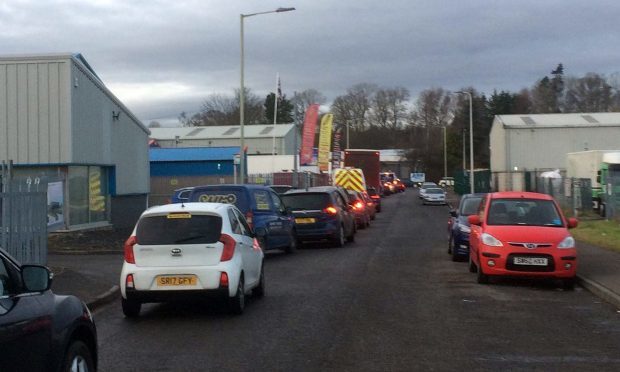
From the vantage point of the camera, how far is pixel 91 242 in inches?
940

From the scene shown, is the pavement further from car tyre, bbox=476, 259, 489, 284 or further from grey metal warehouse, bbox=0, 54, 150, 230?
grey metal warehouse, bbox=0, 54, 150, 230

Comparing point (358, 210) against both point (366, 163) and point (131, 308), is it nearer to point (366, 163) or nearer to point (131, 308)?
point (131, 308)

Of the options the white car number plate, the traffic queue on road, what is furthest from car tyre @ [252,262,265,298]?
the white car number plate

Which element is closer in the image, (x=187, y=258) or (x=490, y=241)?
(x=187, y=258)

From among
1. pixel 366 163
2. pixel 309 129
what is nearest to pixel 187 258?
pixel 309 129

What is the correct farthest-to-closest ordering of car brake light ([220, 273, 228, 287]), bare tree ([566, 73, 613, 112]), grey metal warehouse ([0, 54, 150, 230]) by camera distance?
1. bare tree ([566, 73, 613, 112])
2. grey metal warehouse ([0, 54, 150, 230])
3. car brake light ([220, 273, 228, 287])

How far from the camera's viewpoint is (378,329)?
32.7 ft

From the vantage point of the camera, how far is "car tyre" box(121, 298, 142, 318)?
11.1m

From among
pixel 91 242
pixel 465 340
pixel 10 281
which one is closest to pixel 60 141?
pixel 91 242

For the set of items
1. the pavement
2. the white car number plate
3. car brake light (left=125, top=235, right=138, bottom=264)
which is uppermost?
car brake light (left=125, top=235, right=138, bottom=264)

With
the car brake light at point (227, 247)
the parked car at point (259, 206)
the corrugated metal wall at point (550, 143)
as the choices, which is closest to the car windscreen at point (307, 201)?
the parked car at point (259, 206)

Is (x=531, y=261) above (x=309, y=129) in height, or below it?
below

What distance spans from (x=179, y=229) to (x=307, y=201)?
491 inches

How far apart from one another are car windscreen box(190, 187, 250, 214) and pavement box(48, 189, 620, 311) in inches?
95.7
